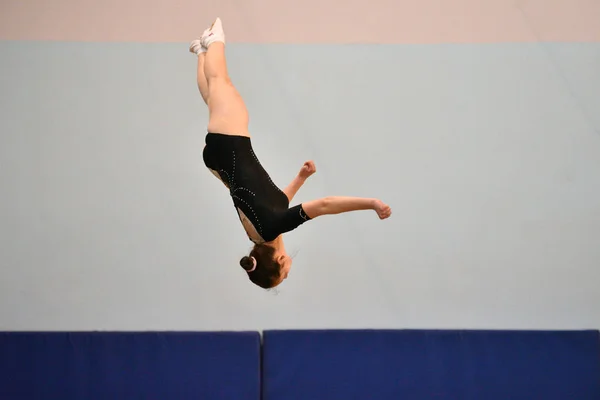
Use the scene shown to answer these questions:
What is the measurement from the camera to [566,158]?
16.1 ft

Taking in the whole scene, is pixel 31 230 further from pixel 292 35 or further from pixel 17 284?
pixel 292 35

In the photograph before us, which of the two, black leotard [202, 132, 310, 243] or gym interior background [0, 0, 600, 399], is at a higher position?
gym interior background [0, 0, 600, 399]

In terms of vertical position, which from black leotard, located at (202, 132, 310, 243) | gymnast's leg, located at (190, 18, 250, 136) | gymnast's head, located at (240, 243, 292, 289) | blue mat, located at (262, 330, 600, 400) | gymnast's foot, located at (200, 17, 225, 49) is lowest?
blue mat, located at (262, 330, 600, 400)

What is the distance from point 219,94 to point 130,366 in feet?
5.43

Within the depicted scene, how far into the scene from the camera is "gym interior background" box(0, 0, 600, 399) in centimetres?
474

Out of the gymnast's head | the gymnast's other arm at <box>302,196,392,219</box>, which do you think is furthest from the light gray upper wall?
the gymnast's other arm at <box>302,196,392,219</box>

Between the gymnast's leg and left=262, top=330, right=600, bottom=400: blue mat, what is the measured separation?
53.3 inches

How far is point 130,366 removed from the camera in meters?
4.37

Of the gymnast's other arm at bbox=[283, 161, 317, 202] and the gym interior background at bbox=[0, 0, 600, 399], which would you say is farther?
the gym interior background at bbox=[0, 0, 600, 399]

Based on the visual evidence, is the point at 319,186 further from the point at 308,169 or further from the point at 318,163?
the point at 308,169

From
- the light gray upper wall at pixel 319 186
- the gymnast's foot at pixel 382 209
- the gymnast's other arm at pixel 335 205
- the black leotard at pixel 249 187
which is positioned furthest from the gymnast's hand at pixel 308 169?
the light gray upper wall at pixel 319 186

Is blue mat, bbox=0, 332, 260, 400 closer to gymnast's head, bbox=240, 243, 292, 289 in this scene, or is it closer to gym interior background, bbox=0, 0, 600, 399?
gym interior background, bbox=0, 0, 600, 399

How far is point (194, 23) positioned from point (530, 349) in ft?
9.03

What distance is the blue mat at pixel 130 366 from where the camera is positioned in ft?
14.2
